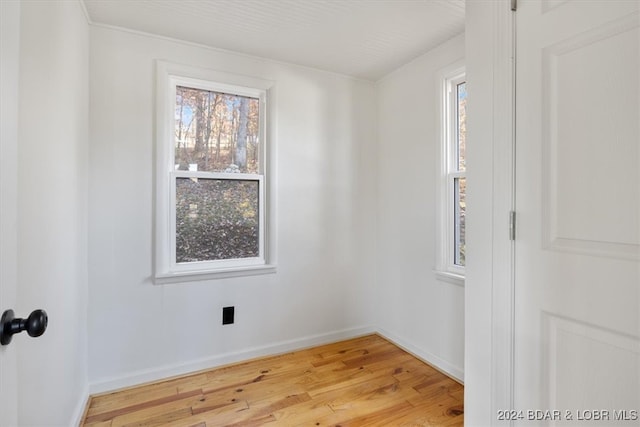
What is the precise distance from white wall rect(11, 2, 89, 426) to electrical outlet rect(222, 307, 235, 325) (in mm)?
865

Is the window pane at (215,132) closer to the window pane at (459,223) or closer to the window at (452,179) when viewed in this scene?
the window at (452,179)

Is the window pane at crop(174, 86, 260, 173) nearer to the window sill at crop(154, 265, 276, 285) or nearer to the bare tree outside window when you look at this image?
the bare tree outside window

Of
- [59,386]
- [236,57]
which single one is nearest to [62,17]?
[236,57]

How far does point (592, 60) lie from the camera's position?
3.44ft

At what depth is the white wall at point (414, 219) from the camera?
2342 millimetres

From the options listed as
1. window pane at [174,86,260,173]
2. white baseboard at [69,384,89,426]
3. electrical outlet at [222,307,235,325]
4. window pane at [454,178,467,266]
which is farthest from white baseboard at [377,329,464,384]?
white baseboard at [69,384,89,426]

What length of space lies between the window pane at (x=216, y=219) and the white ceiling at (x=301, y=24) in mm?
1017

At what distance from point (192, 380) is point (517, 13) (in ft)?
8.97

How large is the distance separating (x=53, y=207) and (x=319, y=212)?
1.83 metres

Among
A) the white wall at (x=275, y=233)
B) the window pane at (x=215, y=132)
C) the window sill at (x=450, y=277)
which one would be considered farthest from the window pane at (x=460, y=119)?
the window pane at (x=215, y=132)

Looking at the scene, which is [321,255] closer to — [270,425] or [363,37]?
[270,425]

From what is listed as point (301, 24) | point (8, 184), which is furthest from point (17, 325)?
point (301, 24)

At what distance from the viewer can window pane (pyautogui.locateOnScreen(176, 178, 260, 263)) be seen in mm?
2361

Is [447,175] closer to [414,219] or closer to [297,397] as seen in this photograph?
[414,219]
